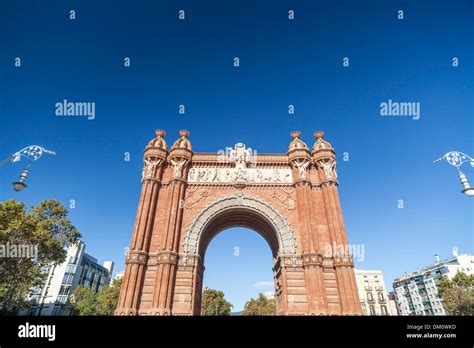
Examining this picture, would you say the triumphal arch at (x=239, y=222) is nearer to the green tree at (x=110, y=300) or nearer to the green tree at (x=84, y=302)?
the green tree at (x=110, y=300)

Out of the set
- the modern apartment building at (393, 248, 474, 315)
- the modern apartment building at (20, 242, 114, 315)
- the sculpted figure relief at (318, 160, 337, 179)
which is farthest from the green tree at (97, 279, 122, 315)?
the modern apartment building at (393, 248, 474, 315)

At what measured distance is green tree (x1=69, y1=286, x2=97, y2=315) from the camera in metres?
48.8

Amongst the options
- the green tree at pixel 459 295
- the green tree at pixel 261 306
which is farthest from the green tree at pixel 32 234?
the green tree at pixel 261 306

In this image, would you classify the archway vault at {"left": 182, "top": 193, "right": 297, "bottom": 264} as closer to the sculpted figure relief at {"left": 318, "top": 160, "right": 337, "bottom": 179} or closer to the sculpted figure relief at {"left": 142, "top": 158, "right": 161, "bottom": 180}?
the sculpted figure relief at {"left": 142, "top": 158, "right": 161, "bottom": 180}

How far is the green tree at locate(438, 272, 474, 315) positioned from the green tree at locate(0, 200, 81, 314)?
49368 millimetres

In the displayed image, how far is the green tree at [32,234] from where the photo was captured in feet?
69.3

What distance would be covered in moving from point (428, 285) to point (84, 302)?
7902cm

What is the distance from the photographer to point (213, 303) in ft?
206

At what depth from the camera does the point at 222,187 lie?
72.0 feet

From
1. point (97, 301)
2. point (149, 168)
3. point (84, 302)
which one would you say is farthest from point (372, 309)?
point (149, 168)
